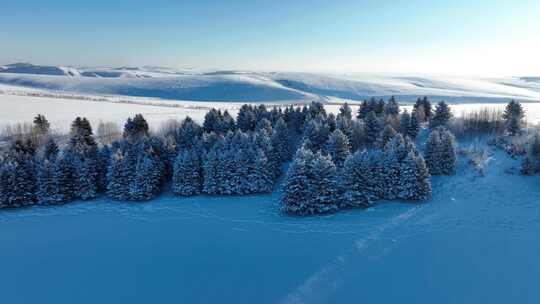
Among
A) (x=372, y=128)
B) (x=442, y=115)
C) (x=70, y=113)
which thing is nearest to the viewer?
(x=372, y=128)

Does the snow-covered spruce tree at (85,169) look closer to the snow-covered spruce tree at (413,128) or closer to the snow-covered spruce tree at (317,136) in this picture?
the snow-covered spruce tree at (317,136)

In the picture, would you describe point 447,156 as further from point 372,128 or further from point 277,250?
point 277,250

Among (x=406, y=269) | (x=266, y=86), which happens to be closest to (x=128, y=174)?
(x=406, y=269)

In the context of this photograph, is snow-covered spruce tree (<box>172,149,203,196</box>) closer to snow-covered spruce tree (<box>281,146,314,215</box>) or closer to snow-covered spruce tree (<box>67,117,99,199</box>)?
snow-covered spruce tree (<box>67,117,99,199</box>)

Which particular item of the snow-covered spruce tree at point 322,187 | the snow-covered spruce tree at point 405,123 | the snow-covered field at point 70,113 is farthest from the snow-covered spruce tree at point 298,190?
the snow-covered field at point 70,113

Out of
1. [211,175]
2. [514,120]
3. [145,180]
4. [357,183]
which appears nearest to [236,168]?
[211,175]

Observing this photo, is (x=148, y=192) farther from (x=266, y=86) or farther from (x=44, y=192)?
(x=266, y=86)

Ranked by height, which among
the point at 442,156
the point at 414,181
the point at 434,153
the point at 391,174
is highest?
the point at 434,153
